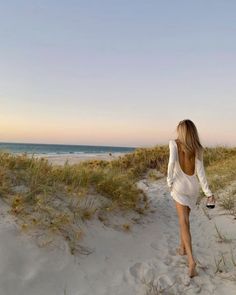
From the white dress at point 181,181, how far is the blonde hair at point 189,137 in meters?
0.13

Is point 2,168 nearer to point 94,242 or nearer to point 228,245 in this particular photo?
point 94,242

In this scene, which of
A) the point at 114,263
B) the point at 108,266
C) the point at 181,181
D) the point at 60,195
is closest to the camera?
the point at 108,266

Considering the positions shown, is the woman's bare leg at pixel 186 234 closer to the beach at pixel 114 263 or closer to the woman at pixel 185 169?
the woman at pixel 185 169

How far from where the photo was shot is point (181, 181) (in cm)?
561

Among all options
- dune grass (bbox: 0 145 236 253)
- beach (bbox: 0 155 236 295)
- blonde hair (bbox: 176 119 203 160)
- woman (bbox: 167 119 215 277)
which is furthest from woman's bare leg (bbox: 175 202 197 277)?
dune grass (bbox: 0 145 236 253)

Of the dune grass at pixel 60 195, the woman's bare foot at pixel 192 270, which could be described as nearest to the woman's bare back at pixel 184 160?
the woman's bare foot at pixel 192 270

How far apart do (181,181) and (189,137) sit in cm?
63

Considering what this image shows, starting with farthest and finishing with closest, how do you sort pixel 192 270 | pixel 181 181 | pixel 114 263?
1. pixel 181 181
2. pixel 114 263
3. pixel 192 270

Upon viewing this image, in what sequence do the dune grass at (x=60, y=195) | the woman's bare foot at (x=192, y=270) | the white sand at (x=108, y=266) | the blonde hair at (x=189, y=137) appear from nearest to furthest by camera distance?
the white sand at (x=108, y=266) < the woman's bare foot at (x=192, y=270) < the blonde hair at (x=189, y=137) < the dune grass at (x=60, y=195)

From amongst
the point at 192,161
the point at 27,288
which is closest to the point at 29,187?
the point at 27,288

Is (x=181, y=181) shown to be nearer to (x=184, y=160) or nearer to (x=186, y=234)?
(x=184, y=160)

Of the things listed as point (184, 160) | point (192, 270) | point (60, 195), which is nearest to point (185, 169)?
point (184, 160)

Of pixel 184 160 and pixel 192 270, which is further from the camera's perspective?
pixel 184 160

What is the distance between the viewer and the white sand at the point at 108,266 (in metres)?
A: 4.71
